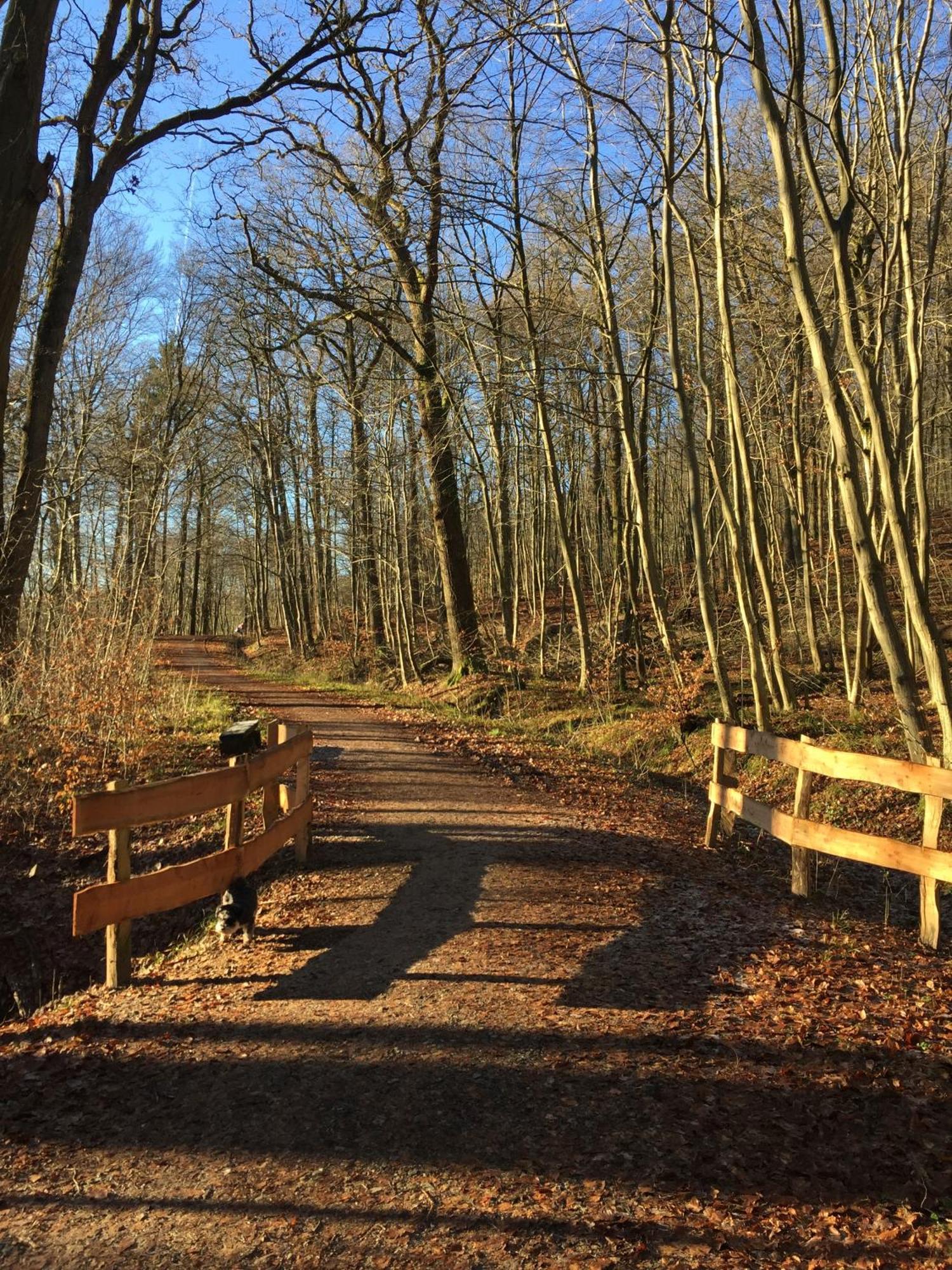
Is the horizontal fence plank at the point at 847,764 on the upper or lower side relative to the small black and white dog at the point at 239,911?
upper

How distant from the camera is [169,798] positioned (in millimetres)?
5637

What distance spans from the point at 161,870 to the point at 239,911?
26.8 inches

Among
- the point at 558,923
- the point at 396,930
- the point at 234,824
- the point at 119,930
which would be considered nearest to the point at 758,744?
the point at 558,923

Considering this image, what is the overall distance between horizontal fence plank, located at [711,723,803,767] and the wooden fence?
4.09m

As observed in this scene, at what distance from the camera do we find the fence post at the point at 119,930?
541 centimetres

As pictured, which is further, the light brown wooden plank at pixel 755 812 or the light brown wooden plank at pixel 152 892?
the light brown wooden plank at pixel 755 812

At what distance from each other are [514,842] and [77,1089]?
4539 mm

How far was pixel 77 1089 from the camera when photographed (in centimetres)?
442

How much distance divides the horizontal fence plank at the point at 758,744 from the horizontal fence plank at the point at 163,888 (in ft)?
13.6

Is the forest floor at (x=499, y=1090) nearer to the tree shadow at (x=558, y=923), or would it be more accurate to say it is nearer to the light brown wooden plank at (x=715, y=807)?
the tree shadow at (x=558, y=923)

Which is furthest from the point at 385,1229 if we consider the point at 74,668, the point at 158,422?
the point at 158,422

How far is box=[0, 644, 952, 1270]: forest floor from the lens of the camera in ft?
10.5

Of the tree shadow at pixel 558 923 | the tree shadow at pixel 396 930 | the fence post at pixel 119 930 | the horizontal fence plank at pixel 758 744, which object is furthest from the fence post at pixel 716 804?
the fence post at pixel 119 930

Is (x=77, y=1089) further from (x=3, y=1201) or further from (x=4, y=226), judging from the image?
(x=4, y=226)
